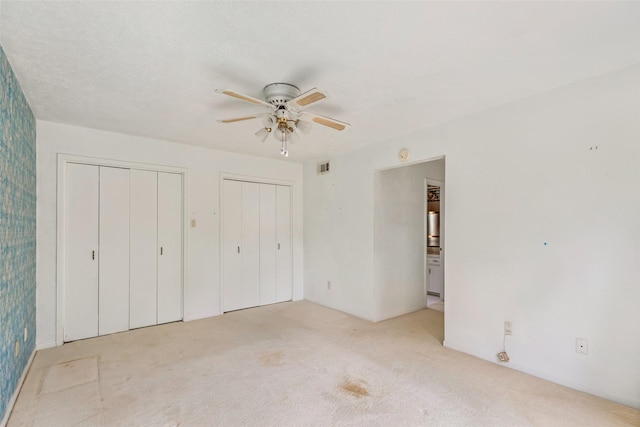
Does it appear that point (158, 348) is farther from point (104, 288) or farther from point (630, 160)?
point (630, 160)

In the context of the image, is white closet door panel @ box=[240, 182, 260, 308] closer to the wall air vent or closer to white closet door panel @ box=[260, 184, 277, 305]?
white closet door panel @ box=[260, 184, 277, 305]

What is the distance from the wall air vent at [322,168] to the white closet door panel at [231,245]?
1.26 meters

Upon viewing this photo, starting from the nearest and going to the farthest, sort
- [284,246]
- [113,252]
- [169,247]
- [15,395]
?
[15,395] < [113,252] < [169,247] < [284,246]

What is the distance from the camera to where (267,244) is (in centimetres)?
502

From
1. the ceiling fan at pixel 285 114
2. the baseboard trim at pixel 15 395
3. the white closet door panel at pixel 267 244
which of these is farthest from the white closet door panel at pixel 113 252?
the ceiling fan at pixel 285 114

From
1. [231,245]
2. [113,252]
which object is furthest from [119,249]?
[231,245]

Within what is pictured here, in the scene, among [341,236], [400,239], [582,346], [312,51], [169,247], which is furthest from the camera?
[341,236]

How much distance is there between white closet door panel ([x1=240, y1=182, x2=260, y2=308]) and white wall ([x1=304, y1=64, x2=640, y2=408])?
8.40 feet

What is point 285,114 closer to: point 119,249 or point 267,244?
point 119,249

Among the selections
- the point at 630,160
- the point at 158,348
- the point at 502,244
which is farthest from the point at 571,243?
the point at 158,348

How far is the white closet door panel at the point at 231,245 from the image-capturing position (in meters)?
4.56

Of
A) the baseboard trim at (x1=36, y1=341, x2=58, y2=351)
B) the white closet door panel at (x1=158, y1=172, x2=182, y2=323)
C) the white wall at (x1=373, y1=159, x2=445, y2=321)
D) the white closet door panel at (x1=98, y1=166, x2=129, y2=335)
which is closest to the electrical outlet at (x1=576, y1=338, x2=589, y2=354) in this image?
the white wall at (x1=373, y1=159, x2=445, y2=321)

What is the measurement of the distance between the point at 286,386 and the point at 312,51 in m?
2.45

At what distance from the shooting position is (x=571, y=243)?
96.2 inches
